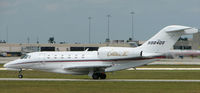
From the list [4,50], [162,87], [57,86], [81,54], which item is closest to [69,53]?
[81,54]

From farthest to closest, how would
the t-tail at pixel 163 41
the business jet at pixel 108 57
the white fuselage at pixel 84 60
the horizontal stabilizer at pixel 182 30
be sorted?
the white fuselage at pixel 84 60 → the business jet at pixel 108 57 → the t-tail at pixel 163 41 → the horizontal stabilizer at pixel 182 30

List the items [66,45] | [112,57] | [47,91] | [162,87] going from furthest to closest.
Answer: [66,45]
[112,57]
[162,87]
[47,91]

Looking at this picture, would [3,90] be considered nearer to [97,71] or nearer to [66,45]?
[97,71]

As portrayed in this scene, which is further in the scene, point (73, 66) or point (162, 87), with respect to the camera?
point (73, 66)

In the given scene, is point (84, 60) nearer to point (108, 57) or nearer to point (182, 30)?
point (108, 57)

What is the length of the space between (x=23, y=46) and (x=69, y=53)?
101m

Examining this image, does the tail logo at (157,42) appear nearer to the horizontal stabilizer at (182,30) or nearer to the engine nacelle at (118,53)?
the horizontal stabilizer at (182,30)

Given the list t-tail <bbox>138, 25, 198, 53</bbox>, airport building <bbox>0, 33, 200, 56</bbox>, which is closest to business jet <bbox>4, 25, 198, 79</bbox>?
t-tail <bbox>138, 25, 198, 53</bbox>

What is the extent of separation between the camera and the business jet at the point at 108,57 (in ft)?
138

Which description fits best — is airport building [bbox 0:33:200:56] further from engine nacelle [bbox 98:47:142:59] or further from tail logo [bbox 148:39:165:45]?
tail logo [bbox 148:39:165:45]

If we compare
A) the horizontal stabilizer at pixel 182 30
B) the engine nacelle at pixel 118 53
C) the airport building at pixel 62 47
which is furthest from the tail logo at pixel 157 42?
the airport building at pixel 62 47

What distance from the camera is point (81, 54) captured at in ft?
146

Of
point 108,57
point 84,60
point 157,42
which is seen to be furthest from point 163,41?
point 84,60

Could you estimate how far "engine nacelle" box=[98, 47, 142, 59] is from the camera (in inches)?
1658
